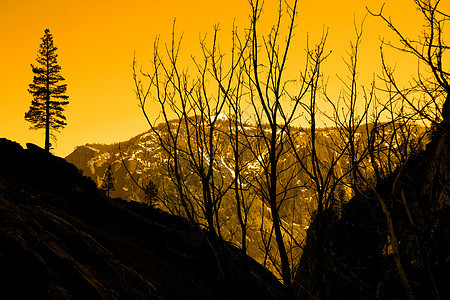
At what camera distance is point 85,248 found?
8.44 m

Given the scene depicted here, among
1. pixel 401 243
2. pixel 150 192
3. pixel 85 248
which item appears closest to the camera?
pixel 150 192

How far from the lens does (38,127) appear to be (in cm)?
3762

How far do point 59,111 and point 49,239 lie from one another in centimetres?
3480

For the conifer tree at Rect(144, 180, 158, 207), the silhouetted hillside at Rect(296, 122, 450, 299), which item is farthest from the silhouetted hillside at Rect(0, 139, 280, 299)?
the silhouetted hillside at Rect(296, 122, 450, 299)

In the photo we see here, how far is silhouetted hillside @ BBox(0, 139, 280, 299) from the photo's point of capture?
5742 millimetres

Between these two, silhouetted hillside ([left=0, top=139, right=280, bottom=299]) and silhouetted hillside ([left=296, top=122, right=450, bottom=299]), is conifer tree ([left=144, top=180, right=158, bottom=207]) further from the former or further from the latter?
silhouetted hillside ([left=296, top=122, right=450, bottom=299])

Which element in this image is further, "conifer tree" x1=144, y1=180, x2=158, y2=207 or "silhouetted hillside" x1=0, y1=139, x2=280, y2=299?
"silhouetted hillside" x1=0, y1=139, x2=280, y2=299

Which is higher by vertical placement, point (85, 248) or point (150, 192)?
point (150, 192)

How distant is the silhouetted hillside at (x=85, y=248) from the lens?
5.74 metres

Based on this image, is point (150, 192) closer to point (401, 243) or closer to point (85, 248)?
point (401, 243)

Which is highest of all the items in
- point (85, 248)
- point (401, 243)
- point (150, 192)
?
point (150, 192)

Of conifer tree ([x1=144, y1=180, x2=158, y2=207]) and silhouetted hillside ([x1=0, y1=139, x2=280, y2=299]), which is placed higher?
conifer tree ([x1=144, y1=180, x2=158, y2=207])

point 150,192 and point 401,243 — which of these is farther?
point 401,243

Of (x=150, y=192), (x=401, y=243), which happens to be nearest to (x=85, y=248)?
(x=150, y=192)
